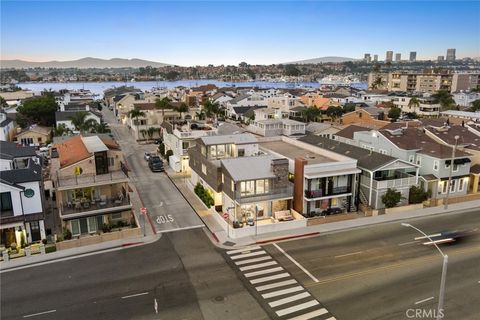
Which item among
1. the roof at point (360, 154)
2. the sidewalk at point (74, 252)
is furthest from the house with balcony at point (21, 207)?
the roof at point (360, 154)

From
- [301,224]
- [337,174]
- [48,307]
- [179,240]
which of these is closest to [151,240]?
[179,240]

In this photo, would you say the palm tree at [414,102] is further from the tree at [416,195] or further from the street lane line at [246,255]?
the street lane line at [246,255]

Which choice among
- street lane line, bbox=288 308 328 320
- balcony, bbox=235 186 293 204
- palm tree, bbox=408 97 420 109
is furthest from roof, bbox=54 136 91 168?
palm tree, bbox=408 97 420 109

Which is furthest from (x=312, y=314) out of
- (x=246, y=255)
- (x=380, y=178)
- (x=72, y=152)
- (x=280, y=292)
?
(x=72, y=152)

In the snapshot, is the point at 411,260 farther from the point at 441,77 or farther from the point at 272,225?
the point at 441,77

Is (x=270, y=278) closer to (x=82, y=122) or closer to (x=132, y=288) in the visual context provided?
(x=132, y=288)

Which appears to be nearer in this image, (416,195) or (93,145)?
(93,145)
